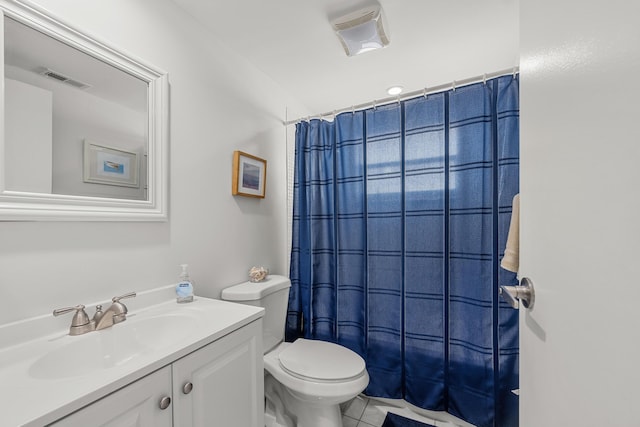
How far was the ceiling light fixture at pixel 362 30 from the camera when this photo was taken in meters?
1.32

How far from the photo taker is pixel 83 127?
38.9 inches

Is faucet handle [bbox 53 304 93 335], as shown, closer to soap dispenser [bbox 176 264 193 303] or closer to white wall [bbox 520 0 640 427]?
soap dispenser [bbox 176 264 193 303]

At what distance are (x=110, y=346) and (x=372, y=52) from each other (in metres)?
1.97

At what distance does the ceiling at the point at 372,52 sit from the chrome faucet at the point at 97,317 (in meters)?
1.42

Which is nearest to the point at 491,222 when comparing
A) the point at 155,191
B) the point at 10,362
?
the point at 155,191

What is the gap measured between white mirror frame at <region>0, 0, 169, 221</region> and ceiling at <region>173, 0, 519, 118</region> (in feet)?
1.60

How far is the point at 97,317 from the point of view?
3.10ft

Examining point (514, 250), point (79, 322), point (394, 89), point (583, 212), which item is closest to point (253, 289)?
point (79, 322)

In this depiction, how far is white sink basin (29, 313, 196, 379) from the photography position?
2.56ft

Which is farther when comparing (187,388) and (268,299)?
(268,299)

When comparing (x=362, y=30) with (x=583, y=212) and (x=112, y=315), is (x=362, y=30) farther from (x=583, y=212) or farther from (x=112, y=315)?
(x=112, y=315)

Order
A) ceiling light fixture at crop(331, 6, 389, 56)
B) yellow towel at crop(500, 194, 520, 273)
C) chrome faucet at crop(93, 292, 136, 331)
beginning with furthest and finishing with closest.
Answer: ceiling light fixture at crop(331, 6, 389, 56), chrome faucet at crop(93, 292, 136, 331), yellow towel at crop(500, 194, 520, 273)

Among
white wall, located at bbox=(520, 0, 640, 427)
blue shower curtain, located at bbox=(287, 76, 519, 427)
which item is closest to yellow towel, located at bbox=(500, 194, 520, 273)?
white wall, located at bbox=(520, 0, 640, 427)

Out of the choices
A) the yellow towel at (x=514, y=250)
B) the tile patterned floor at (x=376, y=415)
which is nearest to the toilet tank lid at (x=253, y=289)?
the tile patterned floor at (x=376, y=415)
